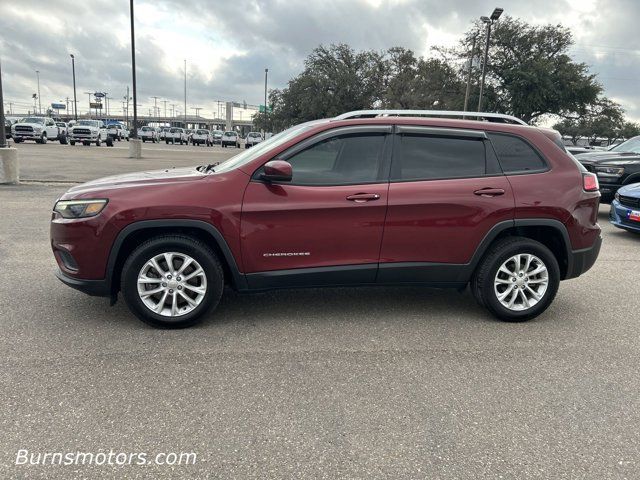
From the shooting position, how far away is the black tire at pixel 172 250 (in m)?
3.99

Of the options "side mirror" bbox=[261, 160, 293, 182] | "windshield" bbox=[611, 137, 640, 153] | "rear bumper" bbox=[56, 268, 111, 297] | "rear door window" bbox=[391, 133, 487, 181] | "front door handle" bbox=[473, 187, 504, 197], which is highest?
"windshield" bbox=[611, 137, 640, 153]

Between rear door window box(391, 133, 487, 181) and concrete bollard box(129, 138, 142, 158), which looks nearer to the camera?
rear door window box(391, 133, 487, 181)

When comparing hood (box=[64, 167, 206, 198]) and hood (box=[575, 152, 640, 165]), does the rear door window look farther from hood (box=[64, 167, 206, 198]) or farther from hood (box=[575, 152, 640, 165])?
hood (box=[575, 152, 640, 165])

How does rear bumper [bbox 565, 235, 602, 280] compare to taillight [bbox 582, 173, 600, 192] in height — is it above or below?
below

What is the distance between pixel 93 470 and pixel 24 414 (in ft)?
2.37

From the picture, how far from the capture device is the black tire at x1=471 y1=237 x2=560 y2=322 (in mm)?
4449

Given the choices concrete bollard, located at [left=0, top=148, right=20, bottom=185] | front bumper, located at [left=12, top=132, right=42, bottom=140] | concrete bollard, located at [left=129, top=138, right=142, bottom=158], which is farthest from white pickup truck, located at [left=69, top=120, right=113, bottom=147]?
concrete bollard, located at [left=0, top=148, right=20, bottom=185]

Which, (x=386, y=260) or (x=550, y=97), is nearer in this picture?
(x=386, y=260)

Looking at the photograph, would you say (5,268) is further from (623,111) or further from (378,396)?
(623,111)

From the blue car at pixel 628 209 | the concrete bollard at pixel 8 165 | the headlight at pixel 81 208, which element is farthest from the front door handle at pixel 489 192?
the concrete bollard at pixel 8 165

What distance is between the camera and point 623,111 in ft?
136

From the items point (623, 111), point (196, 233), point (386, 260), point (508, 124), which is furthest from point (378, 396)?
point (623, 111)

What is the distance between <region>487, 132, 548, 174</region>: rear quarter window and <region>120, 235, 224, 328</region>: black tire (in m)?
2.59

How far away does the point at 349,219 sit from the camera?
163 inches
